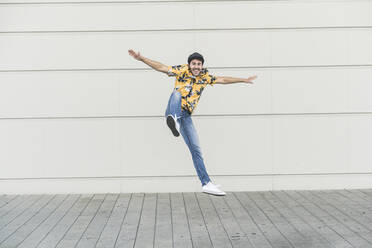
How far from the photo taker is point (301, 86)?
28.4 ft

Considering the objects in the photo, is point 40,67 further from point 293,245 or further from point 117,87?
point 293,245

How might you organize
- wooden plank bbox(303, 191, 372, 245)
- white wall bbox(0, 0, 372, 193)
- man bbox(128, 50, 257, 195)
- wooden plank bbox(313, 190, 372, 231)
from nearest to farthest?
wooden plank bbox(303, 191, 372, 245), wooden plank bbox(313, 190, 372, 231), man bbox(128, 50, 257, 195), white wall bbox(0, 0, 372, 193)

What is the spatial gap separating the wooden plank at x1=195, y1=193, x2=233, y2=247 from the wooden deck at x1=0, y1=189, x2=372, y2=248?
0.01 m

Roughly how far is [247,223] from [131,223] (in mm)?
1457

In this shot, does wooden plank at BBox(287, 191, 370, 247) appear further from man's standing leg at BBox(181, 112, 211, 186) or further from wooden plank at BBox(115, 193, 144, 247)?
wooden plank at BBox(115, 193, 144, 247)

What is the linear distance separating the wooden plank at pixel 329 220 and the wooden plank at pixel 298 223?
0.26 m

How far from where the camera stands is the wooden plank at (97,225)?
551 centimetres

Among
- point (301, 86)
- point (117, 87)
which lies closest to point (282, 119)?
point (301, 86)

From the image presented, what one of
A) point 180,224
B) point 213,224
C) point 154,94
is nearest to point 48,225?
point 180,224

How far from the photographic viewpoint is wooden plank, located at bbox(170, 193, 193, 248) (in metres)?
5.49

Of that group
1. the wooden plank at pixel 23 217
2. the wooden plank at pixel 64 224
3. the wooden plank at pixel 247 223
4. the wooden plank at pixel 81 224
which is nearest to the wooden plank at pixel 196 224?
the wooden plank at pixel 247 223

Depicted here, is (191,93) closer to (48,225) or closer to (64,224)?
(64,224)

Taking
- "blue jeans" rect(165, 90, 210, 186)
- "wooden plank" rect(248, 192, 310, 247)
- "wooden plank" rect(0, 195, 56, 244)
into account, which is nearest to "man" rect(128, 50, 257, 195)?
"blue jeans" rect(165, 90, 210, 186)

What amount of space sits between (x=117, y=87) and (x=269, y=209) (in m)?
3.31
